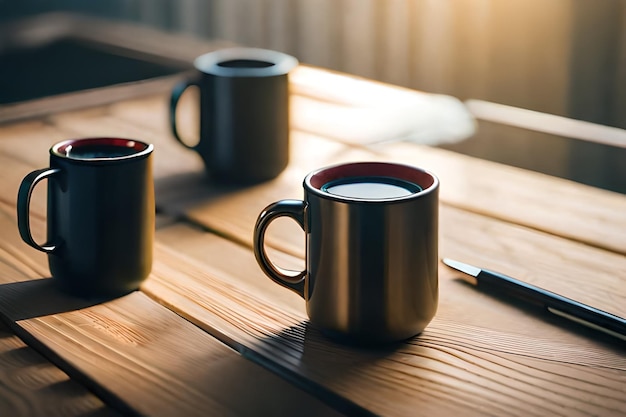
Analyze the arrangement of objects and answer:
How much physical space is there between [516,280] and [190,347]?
0.27m

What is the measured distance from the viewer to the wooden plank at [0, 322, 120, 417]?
533 mm

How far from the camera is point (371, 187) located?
2.06ft

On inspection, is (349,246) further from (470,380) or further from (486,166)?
(486,166)

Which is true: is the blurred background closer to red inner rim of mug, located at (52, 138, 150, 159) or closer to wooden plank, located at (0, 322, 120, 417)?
red inner rim of mug, located at (52, 138, 150, 159)

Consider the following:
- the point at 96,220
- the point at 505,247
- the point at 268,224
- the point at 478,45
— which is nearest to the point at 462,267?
the point at 505,247

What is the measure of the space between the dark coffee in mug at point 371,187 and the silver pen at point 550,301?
121mm

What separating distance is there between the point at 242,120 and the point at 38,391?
444mm

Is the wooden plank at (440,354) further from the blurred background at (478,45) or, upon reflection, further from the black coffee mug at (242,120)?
the blurred background at (478,45)

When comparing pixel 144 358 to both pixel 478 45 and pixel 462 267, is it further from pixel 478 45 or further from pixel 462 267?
pixel 478 45

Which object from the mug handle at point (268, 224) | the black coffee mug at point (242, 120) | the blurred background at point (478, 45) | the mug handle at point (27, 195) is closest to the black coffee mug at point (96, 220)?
the mug handle at point (27, 195)

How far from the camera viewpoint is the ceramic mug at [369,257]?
0.58 m

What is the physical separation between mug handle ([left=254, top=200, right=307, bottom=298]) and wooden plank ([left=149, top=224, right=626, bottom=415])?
0.03 metres

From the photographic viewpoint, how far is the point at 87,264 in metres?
0.68

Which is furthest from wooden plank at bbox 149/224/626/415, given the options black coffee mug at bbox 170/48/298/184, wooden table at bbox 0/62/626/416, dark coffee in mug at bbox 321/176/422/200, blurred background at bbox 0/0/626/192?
blurred background at bbox 0/0/626/192
